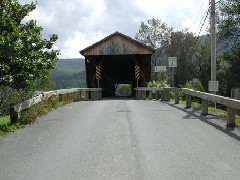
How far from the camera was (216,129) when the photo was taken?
1052cm

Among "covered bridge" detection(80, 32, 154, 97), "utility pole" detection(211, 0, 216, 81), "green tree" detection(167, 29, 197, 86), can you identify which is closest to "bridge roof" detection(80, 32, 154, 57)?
"covered bridge" detection(80, 32, 154, 97)

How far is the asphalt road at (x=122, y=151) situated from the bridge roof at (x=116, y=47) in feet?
76.6

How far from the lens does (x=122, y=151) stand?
302 inches

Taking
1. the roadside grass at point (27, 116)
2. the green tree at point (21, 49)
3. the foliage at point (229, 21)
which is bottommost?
the roadside grass at point (27, 116)

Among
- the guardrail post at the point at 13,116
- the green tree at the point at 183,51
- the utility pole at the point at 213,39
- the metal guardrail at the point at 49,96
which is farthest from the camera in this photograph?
the green tree at the point at 183,51

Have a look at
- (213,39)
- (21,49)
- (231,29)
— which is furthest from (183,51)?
(21,49)

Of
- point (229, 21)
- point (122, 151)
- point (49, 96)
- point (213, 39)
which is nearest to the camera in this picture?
point (122, 151)

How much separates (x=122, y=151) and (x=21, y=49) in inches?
251

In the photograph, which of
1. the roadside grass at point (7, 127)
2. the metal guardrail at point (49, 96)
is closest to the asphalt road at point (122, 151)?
the roadside grass at point (7, 127)

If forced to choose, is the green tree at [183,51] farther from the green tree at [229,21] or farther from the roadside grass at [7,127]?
the roadside grass at [7,127]

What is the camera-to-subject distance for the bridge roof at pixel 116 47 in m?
35.1

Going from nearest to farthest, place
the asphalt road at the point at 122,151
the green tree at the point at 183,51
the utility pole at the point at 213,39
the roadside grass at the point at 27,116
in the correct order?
the asphalt road at the point at 122,151
the roadside grass at the point at 27,116
the utility pole at the point at 213,39
the green tree at the point at 183,51

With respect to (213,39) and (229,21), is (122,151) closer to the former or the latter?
(213,39)

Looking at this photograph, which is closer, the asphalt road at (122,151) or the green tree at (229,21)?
the asphalt road at (122,151)
